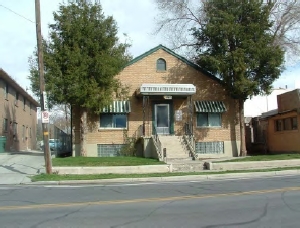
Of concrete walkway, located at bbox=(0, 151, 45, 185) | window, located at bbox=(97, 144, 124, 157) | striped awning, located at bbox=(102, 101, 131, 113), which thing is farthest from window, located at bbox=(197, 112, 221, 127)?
concrete walkway, located at bbox=(0, 151, 45, 185)

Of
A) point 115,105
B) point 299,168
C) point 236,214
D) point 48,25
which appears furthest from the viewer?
point 115,105

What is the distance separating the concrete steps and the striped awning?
2908 mm

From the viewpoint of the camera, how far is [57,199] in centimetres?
1039

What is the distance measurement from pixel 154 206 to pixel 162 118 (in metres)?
16.9

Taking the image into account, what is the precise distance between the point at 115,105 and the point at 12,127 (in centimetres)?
1284

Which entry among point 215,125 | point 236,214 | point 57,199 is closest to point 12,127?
point 215,125

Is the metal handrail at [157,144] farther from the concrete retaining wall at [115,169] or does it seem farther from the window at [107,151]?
the concrete retaining wall at [115,169]

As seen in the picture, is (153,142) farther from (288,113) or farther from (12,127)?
(12,127)

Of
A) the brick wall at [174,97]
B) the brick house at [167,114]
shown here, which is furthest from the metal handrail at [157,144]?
the brick wall at [174,97]

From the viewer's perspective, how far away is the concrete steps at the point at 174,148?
23000mm

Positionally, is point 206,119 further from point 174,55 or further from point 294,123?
point 294,123

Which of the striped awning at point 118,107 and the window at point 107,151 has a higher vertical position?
the striped awning at point 118,107

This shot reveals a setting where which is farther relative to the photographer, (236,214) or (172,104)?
(172,104)

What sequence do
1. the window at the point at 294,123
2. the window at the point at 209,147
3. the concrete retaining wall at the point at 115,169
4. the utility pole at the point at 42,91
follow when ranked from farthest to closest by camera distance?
the window at the point at 294,123 < the window at the point at 209,147 < the concrete retaining wall at the point at 115,169 < the utility pole at the point at 42,91
